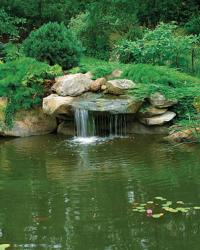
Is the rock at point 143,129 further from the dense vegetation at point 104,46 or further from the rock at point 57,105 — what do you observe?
the rock at point 57,105

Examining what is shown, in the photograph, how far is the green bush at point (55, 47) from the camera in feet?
46.2

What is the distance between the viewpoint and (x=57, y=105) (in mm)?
12227

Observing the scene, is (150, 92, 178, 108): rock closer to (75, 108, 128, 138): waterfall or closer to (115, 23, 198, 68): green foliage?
(75, 108, 128, 138): waterfall

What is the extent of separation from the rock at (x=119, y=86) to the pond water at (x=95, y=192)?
122 cm

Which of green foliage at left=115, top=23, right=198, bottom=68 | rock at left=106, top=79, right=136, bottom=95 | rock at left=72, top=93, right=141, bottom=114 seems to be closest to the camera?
rock at left=72, top=93, right=141, bottom=114

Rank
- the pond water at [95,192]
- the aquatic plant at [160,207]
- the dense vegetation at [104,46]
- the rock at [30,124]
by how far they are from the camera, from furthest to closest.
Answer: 1. the dense vegetation at [104,46]
2. the rock at [30,124]
3. the aquatic plant at [160,207]
4. the pond water at [95,192]

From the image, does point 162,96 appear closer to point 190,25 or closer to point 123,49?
point 123,49

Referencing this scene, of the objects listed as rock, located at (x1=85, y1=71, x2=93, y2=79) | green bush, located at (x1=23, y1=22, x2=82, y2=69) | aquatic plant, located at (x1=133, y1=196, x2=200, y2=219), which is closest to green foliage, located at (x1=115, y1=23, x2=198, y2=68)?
green bush, located at (x1=23, y1=22, x2=82, y2=69)

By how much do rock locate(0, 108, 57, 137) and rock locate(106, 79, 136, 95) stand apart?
63.4 inches

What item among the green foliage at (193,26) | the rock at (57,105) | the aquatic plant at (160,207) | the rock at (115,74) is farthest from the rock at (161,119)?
the green foliage at (193,26)

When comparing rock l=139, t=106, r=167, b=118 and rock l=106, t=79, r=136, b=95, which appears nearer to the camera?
rock l=139, t=106, r=167, b=118

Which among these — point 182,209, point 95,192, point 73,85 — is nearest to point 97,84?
point 73,85

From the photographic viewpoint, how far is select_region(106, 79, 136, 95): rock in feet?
40.6

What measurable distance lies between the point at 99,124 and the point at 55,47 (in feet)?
8.79
